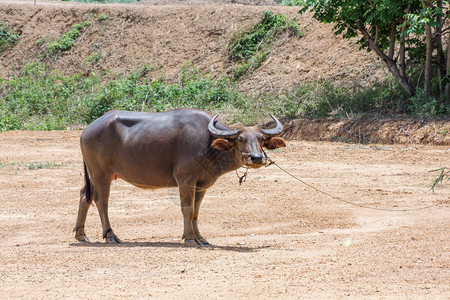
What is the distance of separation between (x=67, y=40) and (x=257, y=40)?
38.3 ft

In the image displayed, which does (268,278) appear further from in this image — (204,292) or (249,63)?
(249,63)

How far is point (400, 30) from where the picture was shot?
60.0ft

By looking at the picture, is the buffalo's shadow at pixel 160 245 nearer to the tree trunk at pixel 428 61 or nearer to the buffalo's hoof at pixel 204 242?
the buffalo's hoof at pixel 204 242

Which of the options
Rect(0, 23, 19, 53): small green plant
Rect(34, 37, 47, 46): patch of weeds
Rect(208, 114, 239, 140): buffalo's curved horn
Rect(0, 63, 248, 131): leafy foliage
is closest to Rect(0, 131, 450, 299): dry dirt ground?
Rect(208, 114, 239, 140): buffalo's curved horn

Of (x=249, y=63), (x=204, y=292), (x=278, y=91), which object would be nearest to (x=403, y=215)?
(x=204, y=292)

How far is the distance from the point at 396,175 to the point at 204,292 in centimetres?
877

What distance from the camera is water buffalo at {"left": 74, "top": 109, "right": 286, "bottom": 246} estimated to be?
798 centimetres

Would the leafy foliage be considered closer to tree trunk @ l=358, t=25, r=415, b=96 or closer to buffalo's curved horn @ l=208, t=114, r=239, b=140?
tree trunk @ l=358, t=25, r=415, b=96

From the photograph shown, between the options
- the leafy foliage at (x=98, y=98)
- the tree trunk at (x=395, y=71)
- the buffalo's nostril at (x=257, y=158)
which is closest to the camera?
the buffalo's nostril at (x=257, y=158)

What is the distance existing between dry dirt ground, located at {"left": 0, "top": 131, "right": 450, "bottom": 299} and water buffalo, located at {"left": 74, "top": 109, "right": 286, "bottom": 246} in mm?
712

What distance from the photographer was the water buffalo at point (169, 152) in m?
7.98

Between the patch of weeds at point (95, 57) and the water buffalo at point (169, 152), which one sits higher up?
the water buffalo at point (169, 152)

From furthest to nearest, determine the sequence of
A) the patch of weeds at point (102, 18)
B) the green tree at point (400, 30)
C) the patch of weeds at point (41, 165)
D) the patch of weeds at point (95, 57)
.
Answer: the patch of weeds at point (102, 18)
the patch of weeds at point (95, 57)
the green tree at point (400, 30)
the patch of weeds at point (41, 165)

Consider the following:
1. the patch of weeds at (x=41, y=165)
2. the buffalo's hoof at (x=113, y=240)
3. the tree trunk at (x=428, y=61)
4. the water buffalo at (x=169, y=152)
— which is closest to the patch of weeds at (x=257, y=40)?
the tree trunk at (x=428, y=61)
